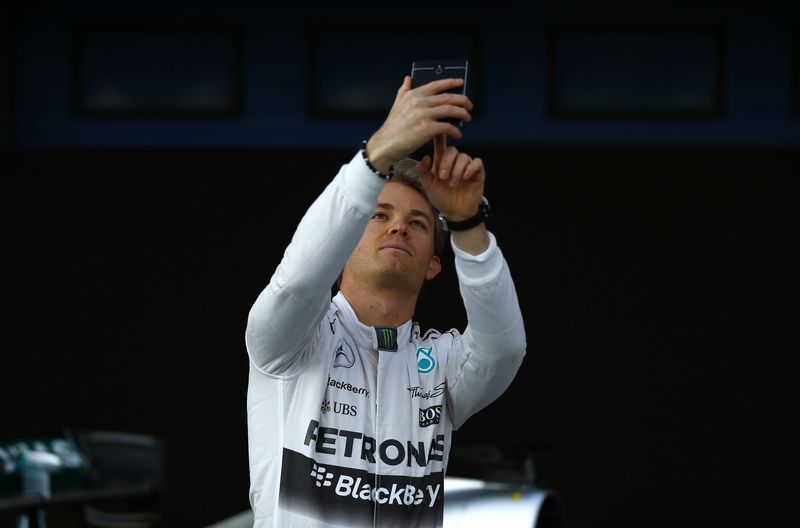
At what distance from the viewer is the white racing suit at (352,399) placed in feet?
7.52

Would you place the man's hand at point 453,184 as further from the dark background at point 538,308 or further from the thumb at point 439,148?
the dark background at point 538,308

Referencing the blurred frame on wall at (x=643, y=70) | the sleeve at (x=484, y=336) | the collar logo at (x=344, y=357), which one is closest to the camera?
the sleeve at (x=484, y=336)

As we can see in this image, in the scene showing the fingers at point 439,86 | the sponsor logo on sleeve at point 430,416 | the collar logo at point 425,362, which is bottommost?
the sponsor logo on sleeve at point 430,416

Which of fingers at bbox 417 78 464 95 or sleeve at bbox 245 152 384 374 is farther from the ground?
fingers at bbox 417 78 464 95

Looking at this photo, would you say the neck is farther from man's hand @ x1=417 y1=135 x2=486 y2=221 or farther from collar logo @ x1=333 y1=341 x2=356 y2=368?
man's hand @ x1=417 y1=135 x2=486 y2=221

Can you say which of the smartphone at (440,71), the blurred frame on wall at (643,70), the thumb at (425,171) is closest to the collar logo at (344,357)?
the thumb at (425,171)

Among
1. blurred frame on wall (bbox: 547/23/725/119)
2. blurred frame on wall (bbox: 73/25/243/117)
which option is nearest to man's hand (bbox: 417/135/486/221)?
blurred frame on wall (bbox: 547/23/725/119)

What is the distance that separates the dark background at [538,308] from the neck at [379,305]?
183 inches

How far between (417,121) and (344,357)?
0.57m

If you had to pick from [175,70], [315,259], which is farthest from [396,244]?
[175,70]

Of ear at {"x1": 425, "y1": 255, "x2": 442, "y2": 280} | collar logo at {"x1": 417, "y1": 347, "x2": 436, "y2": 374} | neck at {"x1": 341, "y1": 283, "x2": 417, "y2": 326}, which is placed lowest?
collar logo at {"x1": 417, "y1": 347, "x2": 436, "y2": 374}

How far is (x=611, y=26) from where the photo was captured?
8.27 metres

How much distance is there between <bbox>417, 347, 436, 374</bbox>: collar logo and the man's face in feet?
0.45

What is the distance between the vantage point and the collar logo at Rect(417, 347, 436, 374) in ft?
8.25
